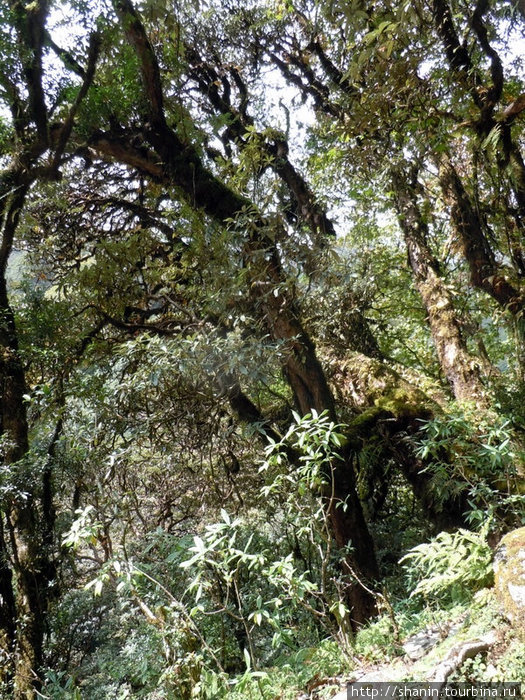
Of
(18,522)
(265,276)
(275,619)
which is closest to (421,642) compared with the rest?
(275,619)

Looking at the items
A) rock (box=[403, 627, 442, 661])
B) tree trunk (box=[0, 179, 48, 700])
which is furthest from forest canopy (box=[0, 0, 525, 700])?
rock (box=[403, 627, 442, 661])

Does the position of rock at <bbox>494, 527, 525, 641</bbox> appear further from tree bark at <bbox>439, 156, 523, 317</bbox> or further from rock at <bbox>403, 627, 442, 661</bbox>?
tree bark at <bbox>439, 156, 523, 317</bbox>

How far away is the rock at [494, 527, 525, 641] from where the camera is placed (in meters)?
2.40

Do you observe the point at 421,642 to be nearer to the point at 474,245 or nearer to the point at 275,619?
the point at 275,619

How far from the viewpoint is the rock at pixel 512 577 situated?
94.5 inches

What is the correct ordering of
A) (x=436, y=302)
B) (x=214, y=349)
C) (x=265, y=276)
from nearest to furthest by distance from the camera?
(x=214, y=349), (x=265, y=276), (x=436, y=302)

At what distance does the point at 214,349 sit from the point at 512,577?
301 centimetres

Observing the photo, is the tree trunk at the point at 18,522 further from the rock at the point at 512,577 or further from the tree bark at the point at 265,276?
the rock at the point at 512,577

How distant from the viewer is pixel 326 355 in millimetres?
6293

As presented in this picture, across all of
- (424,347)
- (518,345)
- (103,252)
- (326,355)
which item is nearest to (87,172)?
(103,252)

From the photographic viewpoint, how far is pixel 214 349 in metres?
4.66

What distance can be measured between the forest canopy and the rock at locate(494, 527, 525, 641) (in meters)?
0.27

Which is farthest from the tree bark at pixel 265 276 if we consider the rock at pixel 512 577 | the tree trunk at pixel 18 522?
the rock at pixel 512 577

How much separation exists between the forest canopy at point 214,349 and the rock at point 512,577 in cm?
27
